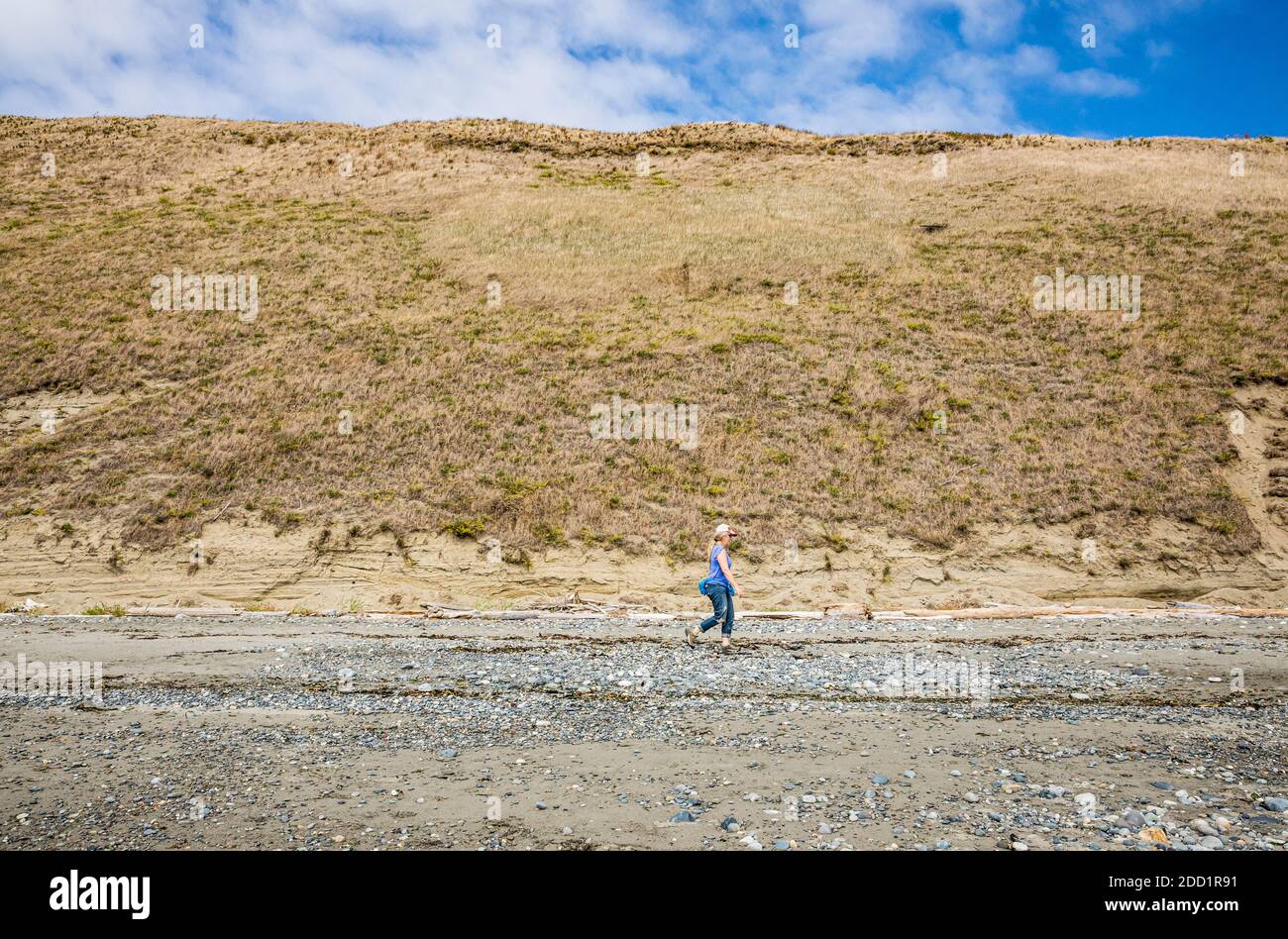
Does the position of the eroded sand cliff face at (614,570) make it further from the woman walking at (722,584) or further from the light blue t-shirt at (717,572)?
the light blue t-shirt at (717,572)

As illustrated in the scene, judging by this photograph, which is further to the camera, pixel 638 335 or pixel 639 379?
pixel 638 335

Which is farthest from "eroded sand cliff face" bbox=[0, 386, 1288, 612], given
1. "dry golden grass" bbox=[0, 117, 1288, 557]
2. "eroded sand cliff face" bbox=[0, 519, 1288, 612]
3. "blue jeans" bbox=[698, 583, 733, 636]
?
"blue jeans" bbox=[698, 583, 733, 636]

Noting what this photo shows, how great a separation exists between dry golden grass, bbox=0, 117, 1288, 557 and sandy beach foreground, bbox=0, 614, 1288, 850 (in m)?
11.6

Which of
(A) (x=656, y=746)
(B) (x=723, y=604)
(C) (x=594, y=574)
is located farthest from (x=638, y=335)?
(A) (x=656, y=746)

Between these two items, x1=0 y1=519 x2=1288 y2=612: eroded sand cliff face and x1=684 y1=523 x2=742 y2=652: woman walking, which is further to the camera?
x1=0 y1=519 x2=1288 y2=612: eroded sand cliff face

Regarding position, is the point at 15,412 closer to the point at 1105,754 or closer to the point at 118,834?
the point at 118,834

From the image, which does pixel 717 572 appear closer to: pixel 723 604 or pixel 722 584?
pixel 722 584

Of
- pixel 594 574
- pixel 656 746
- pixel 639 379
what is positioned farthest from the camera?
pixel 639 379

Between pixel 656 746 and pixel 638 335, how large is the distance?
29.9 m

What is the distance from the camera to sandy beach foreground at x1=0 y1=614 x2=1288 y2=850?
7406 mm

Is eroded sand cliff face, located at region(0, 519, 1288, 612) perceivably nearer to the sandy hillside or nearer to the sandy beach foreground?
the sandy hillside

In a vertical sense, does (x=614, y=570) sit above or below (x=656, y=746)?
above

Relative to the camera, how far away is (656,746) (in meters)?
9.78

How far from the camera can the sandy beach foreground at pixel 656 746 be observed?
292 inches
